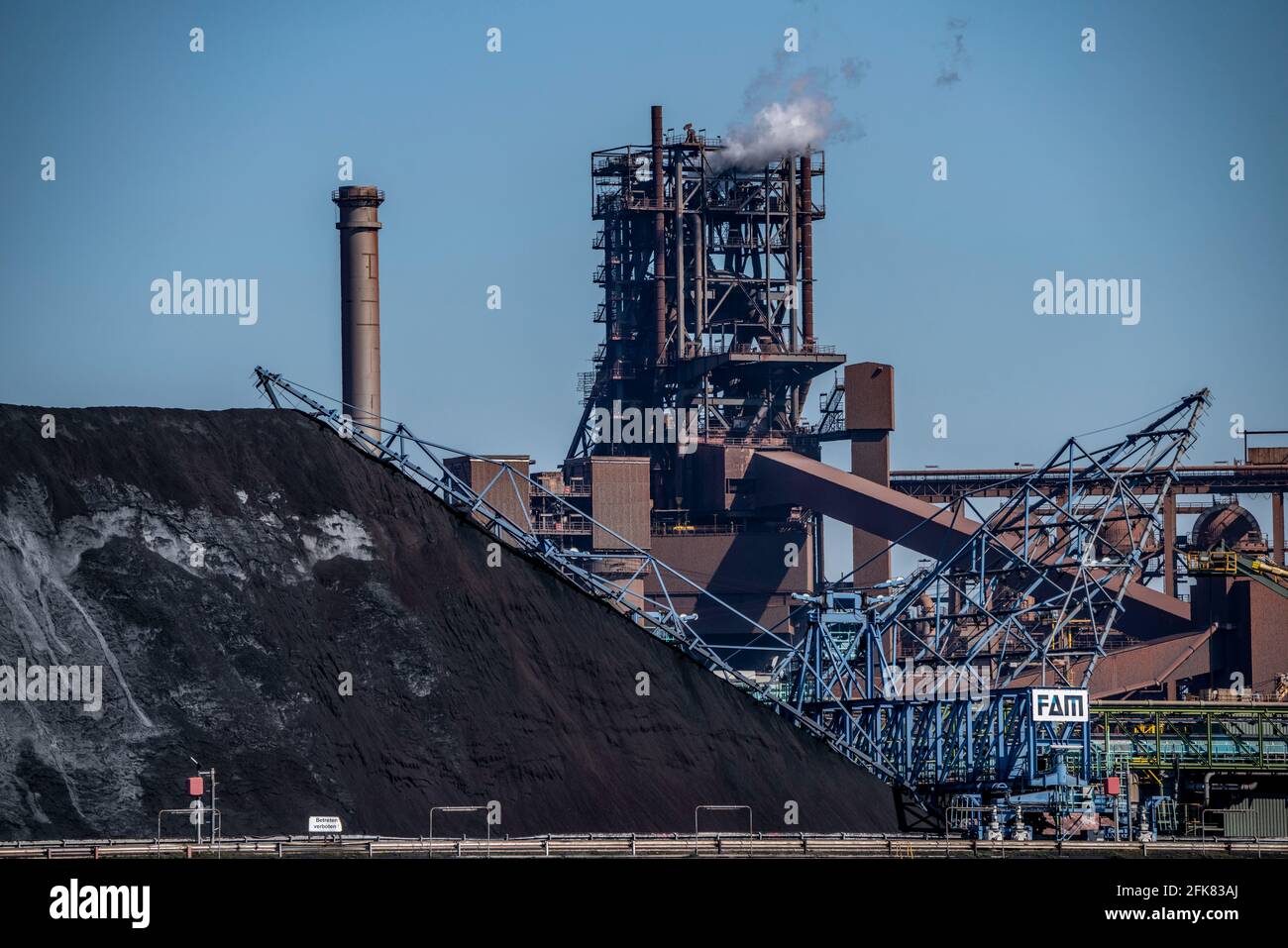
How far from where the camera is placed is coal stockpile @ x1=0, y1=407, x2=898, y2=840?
54.3 metres

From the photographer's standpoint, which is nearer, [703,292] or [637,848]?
[637,848]

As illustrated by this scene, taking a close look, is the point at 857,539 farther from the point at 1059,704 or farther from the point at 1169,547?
the point at 1059,704

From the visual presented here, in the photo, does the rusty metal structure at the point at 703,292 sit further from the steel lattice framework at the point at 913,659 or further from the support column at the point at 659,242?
the steel lattice framework at the point at 913,659

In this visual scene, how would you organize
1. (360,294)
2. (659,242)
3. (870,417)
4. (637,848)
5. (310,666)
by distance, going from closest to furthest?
(637,848) < (310,666) < (360,294) < (870,417) < (659,242)

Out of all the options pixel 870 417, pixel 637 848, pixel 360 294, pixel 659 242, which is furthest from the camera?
pixel 659 242

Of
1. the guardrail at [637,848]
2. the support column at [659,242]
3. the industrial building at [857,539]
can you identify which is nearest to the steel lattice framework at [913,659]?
the industrial building at [857,539]

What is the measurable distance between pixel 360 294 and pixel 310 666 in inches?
1572

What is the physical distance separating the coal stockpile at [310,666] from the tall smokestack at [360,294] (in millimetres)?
30358

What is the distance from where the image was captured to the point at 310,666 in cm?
5850

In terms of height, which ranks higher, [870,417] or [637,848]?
[870,417]

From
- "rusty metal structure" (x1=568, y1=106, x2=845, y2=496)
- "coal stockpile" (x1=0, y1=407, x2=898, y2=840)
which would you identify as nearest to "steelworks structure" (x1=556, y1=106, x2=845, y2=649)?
"rusty metal structure" (x1=568, y1=106, x2=845, y2=496)

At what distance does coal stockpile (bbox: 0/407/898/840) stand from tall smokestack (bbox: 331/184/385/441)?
30358 millimetres

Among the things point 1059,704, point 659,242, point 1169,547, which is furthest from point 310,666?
point 659,242
